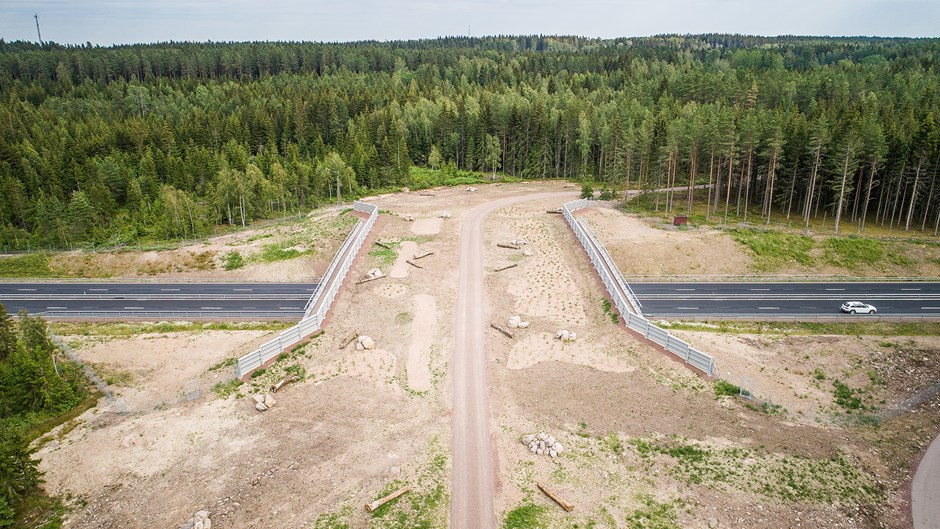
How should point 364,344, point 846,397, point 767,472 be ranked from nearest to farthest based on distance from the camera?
point 767,472, point 846,397, point 364,344

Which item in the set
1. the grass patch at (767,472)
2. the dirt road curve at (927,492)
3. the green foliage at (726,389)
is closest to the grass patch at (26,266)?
the grass patch at (767,472)

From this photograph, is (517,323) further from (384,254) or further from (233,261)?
(233,261)

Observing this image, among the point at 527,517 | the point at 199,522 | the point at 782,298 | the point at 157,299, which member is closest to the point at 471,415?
the point at 527,517

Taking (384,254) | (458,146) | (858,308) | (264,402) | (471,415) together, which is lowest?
(858,308)

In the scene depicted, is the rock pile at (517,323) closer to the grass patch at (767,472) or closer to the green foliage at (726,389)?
the green foliage at (726,389)

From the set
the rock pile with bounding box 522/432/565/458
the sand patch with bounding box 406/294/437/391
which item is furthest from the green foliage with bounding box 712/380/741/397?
the sand patch with bounding box 406/294/437/391

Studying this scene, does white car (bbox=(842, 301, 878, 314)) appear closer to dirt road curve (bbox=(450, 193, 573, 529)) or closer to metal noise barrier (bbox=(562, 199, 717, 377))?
metal noise barrier (bbox=(562, 199, 717, 377))

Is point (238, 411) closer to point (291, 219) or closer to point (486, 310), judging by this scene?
point (486, 310)
